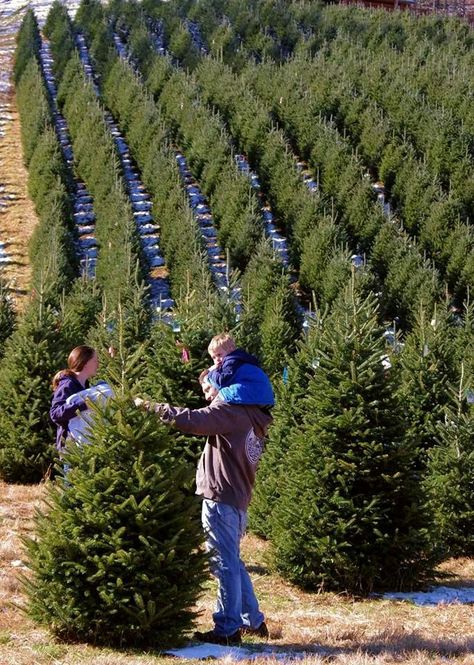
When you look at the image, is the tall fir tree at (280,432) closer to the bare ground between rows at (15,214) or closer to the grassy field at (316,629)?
the grassy field at (316,629)

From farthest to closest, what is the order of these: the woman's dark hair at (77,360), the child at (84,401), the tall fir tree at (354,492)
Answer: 1. the tall fir tree at (354,492)
2. the woman's dark hair at (77,360)
3. the child at (84,401)

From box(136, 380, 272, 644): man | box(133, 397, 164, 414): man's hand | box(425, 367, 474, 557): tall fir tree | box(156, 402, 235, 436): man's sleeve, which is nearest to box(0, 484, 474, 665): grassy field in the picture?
box(136, 380, 272, 644): man

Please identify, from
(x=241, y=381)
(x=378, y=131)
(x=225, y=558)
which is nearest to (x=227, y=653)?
(x=225, y=558)

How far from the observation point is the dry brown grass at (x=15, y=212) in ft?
82.0

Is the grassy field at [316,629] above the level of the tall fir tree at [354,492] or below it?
below

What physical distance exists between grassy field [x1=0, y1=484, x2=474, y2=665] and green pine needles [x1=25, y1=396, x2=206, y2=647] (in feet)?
0.66

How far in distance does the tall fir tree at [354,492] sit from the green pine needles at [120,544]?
2479 millimetres

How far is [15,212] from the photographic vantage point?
29719 millimetres

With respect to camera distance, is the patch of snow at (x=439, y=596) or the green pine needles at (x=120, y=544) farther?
the patch of snow at (x=439, y=596)

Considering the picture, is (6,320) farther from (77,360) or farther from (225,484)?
(225,484)

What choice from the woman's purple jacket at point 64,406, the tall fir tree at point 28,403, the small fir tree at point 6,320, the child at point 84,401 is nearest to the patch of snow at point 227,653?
the child at point 84,401

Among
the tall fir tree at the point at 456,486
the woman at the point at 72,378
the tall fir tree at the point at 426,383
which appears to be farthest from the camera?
the tall fir tree at the point at 426,383

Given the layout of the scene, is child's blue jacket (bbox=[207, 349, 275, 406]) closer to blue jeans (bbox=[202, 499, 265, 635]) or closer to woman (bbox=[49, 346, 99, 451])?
blue jeans (bbox=[202, 499, 265, 635])

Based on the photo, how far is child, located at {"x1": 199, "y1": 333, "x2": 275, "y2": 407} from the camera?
233 inches
